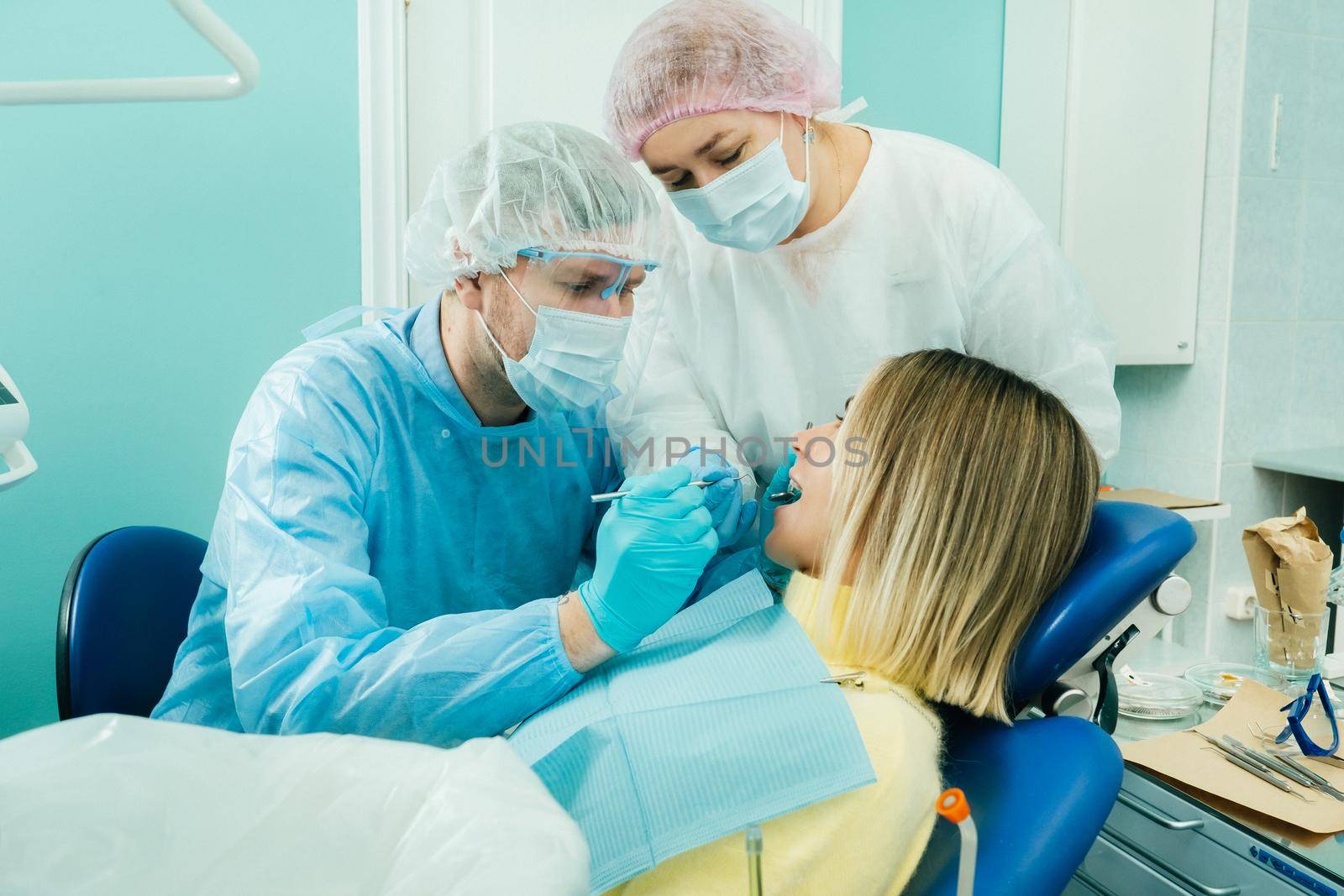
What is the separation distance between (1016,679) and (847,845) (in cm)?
34

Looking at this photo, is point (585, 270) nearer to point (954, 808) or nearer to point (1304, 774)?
point (954, 808)

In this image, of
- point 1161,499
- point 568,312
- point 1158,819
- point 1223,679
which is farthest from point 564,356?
point 1161,499

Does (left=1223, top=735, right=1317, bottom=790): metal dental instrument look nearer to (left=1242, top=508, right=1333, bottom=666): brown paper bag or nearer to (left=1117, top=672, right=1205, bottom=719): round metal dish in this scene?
(left=1117, top=672, right=1205, bottom=719): round metal dish

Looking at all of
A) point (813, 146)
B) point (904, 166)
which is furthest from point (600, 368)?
point (904, 166)

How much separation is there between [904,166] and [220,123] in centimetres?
147

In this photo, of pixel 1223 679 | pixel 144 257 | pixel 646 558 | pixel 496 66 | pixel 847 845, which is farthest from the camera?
pixel 496 66

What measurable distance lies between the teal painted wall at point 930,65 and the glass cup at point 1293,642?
1793mm

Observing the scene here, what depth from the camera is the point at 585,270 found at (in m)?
1.24

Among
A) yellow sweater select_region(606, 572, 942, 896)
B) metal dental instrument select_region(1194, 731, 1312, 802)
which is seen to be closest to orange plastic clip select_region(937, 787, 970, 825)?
yellow sweater select_region(606, 572, 942, 896)

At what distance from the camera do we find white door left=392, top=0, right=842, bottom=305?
7.26ft

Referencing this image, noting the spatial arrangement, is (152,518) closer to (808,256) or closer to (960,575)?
(808,256)

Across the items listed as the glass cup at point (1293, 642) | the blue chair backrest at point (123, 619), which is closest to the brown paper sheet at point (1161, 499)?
the glass cup at point (1293, 642)

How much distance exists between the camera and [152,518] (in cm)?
204

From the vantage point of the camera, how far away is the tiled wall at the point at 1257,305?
270 centimetres
